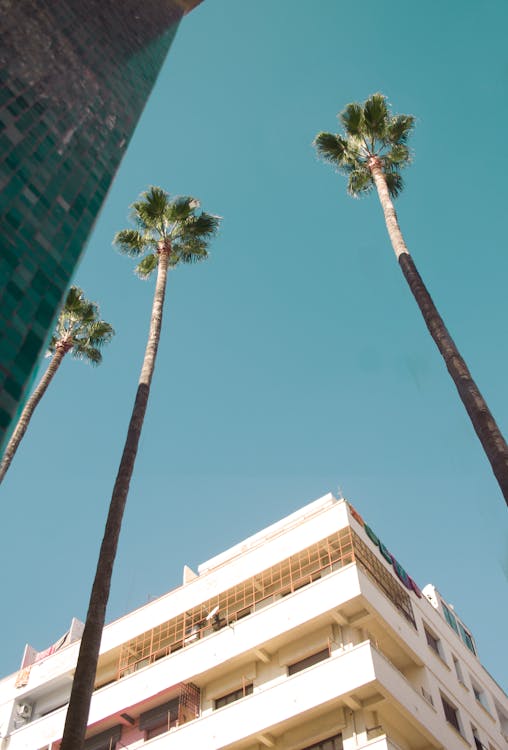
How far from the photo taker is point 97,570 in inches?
735

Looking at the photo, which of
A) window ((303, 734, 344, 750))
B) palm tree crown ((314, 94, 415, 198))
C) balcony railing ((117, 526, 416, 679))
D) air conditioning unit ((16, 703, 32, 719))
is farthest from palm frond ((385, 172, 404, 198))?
air conditioning unit ((16, 703, 32, 719))

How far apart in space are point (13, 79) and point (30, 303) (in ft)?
19.9

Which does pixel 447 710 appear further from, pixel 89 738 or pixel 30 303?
pixel 30 303

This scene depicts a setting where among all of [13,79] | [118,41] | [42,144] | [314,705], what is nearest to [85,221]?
[42,144]

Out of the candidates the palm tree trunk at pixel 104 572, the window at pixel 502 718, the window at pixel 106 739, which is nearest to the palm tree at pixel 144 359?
the palm tree trunk at pixel 104 572

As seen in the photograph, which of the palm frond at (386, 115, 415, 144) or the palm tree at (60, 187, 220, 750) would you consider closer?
the palm tree at (60, 187, 220, 750)

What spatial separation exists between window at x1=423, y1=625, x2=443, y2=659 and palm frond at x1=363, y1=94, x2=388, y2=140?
19769 millimetres

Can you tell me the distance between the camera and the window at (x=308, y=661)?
26.3m

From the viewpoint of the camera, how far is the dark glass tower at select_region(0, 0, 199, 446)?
13.0 m

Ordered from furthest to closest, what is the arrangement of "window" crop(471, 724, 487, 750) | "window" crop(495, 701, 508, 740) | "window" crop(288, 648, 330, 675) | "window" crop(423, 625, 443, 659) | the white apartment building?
1. "window" crop(495, 701, 508, 740)
2. "window" crop(423, 625, 443, 659)
3. "window" crop(471, 724, 487, 750)
4. "window" crop(288, 648, 330, 675)
5. the white apartment building

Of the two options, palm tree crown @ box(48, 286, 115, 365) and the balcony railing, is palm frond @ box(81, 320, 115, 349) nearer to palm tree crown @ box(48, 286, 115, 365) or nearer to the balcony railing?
palm tree crown @ box(48, 286, 115, 365)

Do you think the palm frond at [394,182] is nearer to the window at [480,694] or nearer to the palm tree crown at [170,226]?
the palm tree crown at [170,226]

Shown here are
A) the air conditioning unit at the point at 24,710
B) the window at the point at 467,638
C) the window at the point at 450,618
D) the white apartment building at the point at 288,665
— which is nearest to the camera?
the white apartment building at the point at 288,665

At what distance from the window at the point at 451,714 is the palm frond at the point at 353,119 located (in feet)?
72.1
